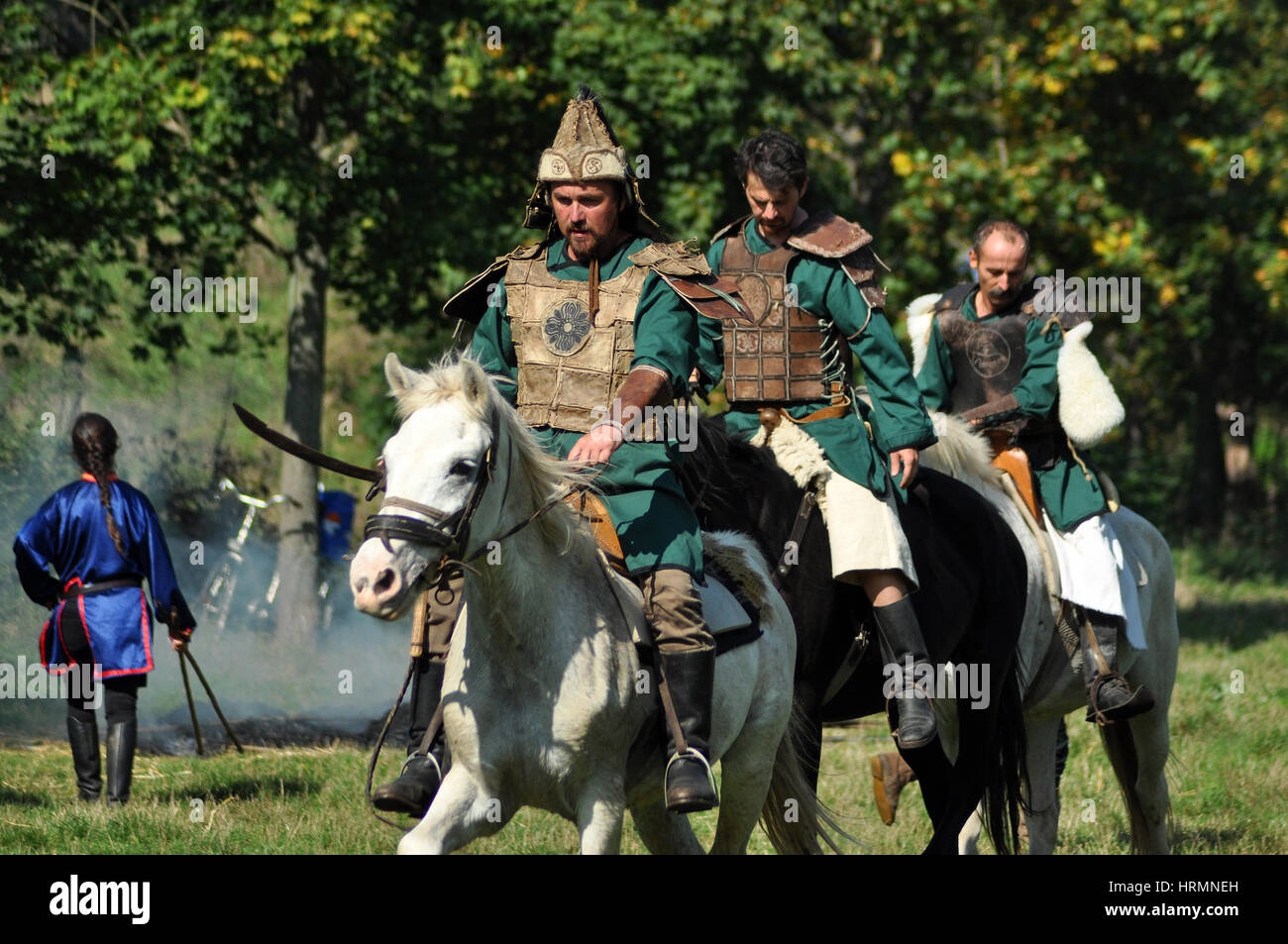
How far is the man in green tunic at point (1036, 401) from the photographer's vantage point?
7852mm

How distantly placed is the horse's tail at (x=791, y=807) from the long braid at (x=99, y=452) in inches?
175

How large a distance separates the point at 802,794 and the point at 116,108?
32.9 ft

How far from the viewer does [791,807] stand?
19.9ft

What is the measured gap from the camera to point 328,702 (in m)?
13.7

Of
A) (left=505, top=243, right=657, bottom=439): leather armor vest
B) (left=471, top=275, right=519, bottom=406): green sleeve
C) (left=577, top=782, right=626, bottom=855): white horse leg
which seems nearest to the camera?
(left=577, top=782, right=626, bottom=855): white horse leg

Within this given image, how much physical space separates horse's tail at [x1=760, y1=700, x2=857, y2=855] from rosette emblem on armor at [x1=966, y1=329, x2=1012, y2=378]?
2.70 meters

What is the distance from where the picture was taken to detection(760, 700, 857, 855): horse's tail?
19.8ft

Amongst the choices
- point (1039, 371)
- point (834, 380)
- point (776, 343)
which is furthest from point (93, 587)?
point (1039, 371)

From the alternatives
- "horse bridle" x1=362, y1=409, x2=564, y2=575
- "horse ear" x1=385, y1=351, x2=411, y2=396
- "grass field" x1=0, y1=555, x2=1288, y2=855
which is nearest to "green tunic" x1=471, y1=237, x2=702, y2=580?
"horse bridle" x1=362, y1=409, x2=564, y2=575

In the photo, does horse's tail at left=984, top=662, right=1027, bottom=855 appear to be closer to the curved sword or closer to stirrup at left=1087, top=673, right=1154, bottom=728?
stirrup at left=1087, top=673, right=1154, bottom=728

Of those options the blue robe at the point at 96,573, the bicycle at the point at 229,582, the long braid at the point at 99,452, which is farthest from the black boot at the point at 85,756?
the bicycle at the point at 229,582

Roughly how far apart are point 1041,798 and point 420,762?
158 inches

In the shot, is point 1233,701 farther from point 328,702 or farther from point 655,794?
point 655,794

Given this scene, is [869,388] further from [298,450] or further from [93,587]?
[93,587]
